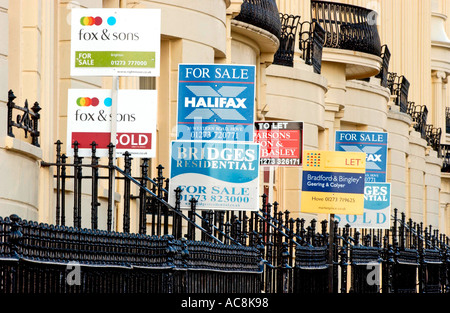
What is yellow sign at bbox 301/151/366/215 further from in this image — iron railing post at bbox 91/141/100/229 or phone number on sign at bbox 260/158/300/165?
iron railing post at bbox 91/141/100/229

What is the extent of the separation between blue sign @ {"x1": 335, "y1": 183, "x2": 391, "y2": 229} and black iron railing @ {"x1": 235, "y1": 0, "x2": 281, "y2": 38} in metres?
3.32

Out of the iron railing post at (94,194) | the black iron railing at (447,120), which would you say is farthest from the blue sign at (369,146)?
the black iron railing at (447,120)

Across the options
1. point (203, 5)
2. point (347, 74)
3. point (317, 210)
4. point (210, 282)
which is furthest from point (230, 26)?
point (347, 74)

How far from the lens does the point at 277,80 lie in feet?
89.3

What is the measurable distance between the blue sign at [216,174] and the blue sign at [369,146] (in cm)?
897

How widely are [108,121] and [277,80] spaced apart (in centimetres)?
1467

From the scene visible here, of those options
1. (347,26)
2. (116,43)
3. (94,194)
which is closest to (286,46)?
(347,26)

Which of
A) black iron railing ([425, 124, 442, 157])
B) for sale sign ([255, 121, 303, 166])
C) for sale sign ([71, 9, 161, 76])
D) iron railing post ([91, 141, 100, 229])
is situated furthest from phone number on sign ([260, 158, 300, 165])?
black iron railing ([425, 124, 442, 157])

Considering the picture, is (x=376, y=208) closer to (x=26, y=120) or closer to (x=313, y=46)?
(x=313, y=46)

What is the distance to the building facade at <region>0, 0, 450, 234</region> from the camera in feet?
44.5

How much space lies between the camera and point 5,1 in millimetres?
12734

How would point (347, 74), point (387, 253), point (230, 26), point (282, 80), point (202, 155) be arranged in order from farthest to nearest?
point (347, 74) → point (282, 80) → point (387, 253) → point (230, 26) → point (202, 155)
